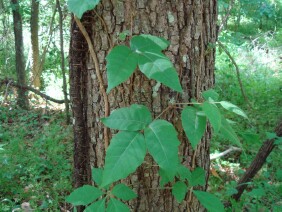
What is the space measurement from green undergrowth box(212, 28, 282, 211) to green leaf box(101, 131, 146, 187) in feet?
1.24

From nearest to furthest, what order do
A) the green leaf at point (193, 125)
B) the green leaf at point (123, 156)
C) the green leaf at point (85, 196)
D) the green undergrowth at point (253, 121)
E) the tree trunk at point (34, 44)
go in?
1. the green leaf at point (123, 156)
2. the green leaf at point (193, 125)
3. the green leaf at point (85, 196)
4. the green undergrowth at point (253, 121)
5. the tree trunk at point (34, 44)

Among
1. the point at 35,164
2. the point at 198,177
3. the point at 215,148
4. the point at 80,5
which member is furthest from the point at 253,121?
the point at 80,5

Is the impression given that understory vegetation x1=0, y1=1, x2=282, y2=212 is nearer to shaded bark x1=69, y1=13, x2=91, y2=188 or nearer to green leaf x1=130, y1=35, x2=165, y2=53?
green leaf x1=130, y1=35, x2=165, y2=53

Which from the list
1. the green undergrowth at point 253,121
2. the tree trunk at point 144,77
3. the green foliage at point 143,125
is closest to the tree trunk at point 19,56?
the green undergrowth at point 253,121

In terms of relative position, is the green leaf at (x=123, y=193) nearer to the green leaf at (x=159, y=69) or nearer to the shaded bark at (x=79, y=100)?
the shaded bark at (x=79, y=100)

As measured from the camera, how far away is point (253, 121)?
14.7 ft

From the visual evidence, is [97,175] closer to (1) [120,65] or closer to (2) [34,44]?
(1) [120,65]

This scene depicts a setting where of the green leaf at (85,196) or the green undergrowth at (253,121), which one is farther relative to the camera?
the green undergrowth at (253,121)

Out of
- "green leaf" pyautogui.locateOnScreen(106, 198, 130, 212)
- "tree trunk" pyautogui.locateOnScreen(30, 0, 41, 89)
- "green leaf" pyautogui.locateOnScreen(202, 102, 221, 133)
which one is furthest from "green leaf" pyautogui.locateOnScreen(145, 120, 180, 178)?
"tree trunk" pyautogui.locateOnScreen(30, 0, 41, 89)

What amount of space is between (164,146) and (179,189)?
1.17 ft

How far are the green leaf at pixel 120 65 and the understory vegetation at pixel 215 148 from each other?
1.52 feet

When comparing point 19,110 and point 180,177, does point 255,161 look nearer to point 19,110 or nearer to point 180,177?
point 180,177

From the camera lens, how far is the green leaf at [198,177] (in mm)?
1234

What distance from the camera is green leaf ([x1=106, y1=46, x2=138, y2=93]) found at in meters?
0.86
